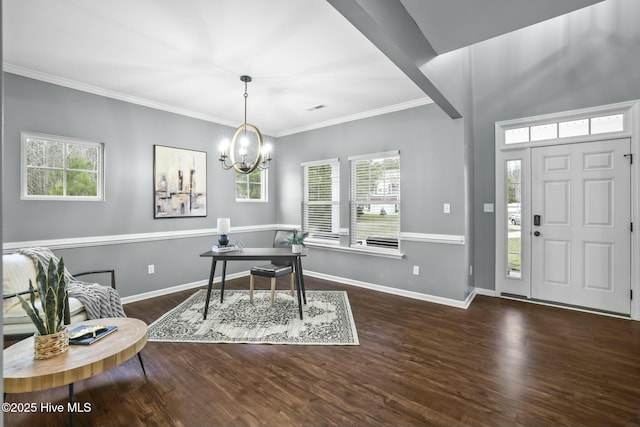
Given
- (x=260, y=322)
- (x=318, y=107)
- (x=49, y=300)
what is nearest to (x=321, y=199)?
(x=318, y=107)

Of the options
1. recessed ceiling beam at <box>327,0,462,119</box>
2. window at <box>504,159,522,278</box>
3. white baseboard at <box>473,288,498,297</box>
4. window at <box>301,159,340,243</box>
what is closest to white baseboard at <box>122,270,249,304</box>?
window at <box>301,159,340,243</box>

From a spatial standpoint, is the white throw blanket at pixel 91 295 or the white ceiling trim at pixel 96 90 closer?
the white throw blanket at pixel 91 295

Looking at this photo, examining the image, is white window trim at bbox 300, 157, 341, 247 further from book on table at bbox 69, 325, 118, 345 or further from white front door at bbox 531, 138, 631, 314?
book on table at bbox 69, 325, 118, 345

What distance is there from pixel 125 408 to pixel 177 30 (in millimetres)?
2802

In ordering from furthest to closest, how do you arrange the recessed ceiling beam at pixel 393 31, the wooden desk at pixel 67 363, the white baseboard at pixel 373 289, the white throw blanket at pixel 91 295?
the white baseboard at pixel 373 289
the white throw blanket at pixel 91 295
the recessed ceiling beam at pixel 393 31
the wooden desk at pixel 67 363

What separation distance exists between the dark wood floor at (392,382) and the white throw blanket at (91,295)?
52 cm

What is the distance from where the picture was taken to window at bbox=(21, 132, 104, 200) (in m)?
3.27

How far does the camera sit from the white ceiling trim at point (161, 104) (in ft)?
10.6

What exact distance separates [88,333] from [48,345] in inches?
9.7

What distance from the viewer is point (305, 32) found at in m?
2.55

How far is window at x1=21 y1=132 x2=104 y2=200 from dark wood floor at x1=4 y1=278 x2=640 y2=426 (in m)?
2.09

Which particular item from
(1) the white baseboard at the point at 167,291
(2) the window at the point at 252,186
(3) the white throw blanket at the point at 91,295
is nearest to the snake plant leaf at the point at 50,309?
(3) the white throw blanket at the point at 91,295

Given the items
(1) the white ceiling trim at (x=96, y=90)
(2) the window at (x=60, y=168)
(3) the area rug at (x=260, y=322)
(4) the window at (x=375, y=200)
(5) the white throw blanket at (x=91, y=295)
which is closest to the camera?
(5) the white throw blanket at (x=91, y=295)

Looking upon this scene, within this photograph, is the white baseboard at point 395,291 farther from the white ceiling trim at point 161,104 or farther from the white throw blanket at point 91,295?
the white throw blanket at point 91,295
